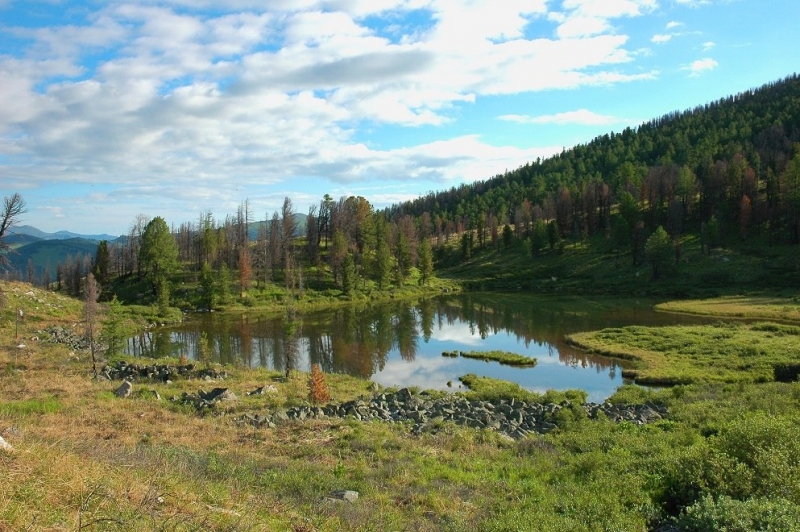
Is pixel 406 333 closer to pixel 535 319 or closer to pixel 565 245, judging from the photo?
pixel 535 319

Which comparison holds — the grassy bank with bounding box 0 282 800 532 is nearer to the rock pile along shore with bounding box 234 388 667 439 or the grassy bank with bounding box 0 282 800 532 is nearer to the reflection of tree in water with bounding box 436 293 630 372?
the rock pile along shore with bounding box 234 388 667 439

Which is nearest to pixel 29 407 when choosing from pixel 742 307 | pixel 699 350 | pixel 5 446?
pixel 5 446

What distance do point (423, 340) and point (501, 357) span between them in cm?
1145

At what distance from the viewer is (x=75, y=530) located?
18.3 ft

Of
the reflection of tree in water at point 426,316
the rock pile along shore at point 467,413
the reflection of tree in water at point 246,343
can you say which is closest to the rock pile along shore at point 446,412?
the rock pile along shore at point 467,413

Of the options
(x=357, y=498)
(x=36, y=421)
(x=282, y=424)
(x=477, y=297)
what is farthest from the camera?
(x=477, y=297)

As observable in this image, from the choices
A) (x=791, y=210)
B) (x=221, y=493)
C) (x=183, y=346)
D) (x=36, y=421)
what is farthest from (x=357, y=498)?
(x=791, y=210)

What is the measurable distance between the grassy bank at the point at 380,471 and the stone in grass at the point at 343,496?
213 mm

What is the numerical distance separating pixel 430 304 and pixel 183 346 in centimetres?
4053

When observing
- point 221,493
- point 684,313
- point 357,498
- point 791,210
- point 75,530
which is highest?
point 791,210

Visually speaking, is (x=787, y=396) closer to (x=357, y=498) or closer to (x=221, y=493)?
(x=357, y=498)

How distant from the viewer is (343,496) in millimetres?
10102

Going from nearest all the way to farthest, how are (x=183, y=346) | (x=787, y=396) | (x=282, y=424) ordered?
(x=282, y=424), (x=787, y=396), (x=183, y=346)

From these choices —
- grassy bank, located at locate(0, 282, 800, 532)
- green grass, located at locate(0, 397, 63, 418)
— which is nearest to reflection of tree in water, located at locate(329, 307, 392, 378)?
grassy bank, located at locate(0, 282, 800, 532)
